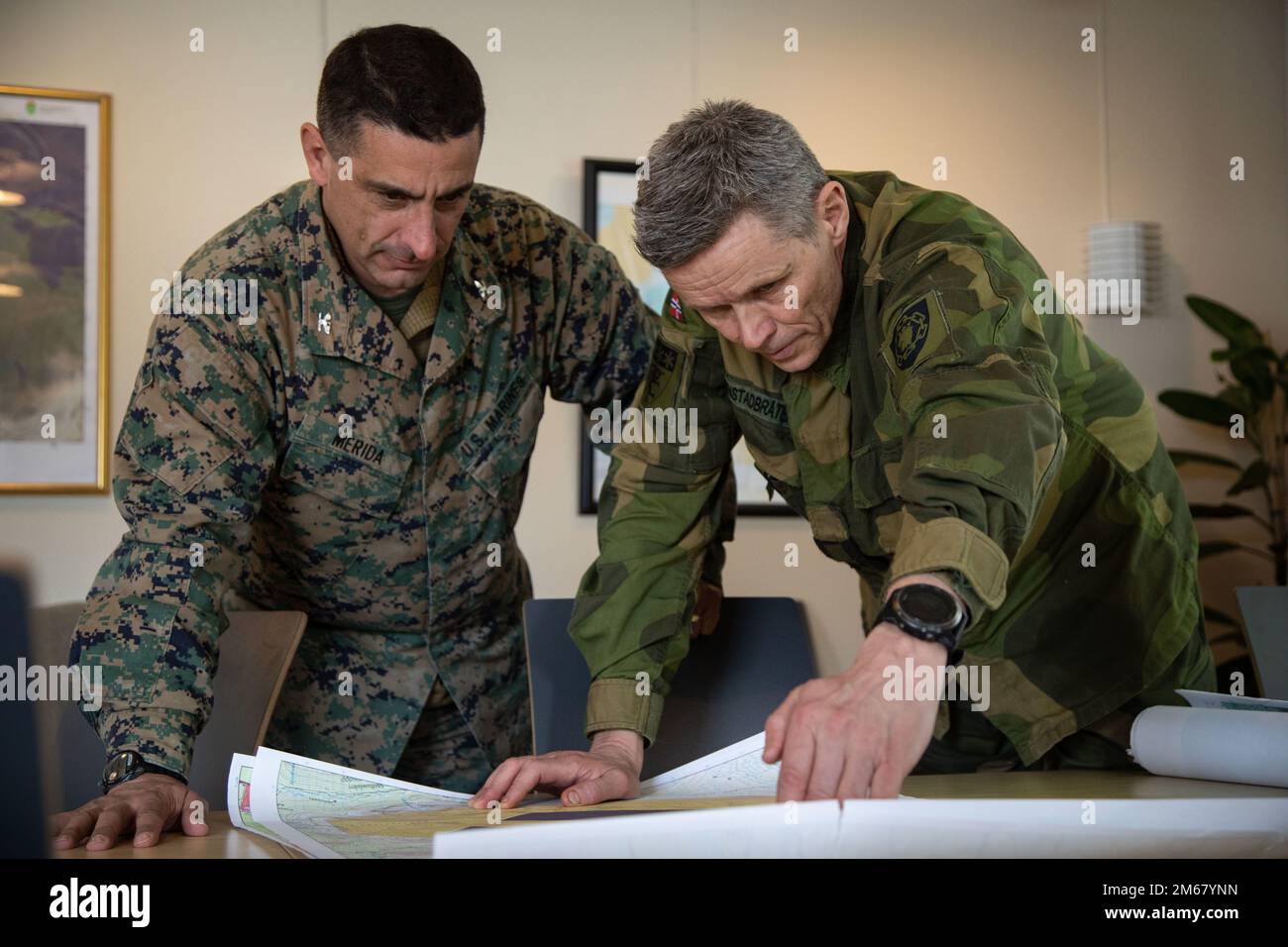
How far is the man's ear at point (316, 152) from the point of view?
155 centimetres

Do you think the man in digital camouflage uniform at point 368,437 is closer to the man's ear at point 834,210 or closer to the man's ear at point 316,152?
the man's ear at point 316,152

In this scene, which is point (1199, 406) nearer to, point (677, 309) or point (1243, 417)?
point (1243, 417)

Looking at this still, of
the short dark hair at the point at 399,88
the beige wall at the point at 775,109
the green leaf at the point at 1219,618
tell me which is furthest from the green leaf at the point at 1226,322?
the short dark hair at the point at 399,88

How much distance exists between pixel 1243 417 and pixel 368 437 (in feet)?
9.90

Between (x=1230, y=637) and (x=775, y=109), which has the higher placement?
(x=775, y=109)

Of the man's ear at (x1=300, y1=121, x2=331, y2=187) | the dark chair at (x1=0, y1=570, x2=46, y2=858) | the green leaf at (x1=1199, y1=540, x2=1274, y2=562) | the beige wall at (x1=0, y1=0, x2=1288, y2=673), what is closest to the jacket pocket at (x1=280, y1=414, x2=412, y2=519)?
the man's ear at (x1=300, y1=121, x2=331, y2=187)

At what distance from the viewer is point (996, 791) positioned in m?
1.11

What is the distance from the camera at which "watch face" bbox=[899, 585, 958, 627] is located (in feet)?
2.66

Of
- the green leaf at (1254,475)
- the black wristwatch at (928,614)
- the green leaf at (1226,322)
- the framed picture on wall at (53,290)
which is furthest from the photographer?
the green leaf at (1226,322)

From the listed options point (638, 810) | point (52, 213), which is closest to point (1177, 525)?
point (638, 810)

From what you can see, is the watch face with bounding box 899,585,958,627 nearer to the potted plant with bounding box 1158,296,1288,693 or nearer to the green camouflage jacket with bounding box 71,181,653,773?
the green camouflage jacket with bounding box 71,181,653,773

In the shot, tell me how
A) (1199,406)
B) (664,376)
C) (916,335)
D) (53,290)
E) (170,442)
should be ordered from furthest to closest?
1. (1199,406)
2. (53,290)
3. (664,376)
4. (170,442)
5. (916,335)

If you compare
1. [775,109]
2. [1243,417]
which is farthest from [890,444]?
[1243,417]

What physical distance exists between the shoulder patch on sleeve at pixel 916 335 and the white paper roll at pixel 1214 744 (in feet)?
1.53
